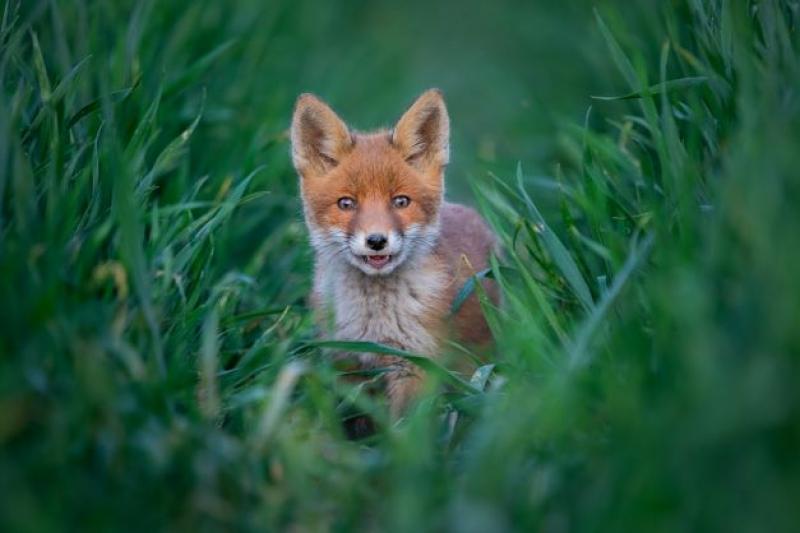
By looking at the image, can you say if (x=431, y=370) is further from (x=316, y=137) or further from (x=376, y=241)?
(x=316, y=137)

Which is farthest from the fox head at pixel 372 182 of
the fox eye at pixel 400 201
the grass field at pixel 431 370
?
the grass field at pixel 431 370

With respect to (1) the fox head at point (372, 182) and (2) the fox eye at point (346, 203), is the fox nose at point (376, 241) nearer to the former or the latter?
(1) the fox head at point (372, 182)

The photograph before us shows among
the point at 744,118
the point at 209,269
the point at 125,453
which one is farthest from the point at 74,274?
the point at 744,118

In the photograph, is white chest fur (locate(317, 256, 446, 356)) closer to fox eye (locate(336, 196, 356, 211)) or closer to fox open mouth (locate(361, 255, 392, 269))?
fox open mouth (locate(361, 255, 392, 269))

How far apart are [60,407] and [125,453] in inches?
8.7

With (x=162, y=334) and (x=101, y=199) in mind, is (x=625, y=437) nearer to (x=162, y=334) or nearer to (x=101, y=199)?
(x=162, y=334)

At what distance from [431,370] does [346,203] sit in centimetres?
139

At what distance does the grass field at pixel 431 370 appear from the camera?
274 centimetres

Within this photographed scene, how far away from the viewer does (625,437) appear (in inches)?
115

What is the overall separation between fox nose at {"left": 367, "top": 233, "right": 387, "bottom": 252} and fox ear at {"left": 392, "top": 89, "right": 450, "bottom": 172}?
60 cm

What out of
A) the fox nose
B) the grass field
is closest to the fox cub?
the fox nose

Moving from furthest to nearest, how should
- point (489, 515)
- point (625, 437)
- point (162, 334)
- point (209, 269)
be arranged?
1. point (209, 269)
2. point (162, 334)
3. point (625, 437)
4. point (489, 515)

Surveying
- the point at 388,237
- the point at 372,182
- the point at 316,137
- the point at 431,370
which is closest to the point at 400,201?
the point at 372,182

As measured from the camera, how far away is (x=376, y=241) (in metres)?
4.86
